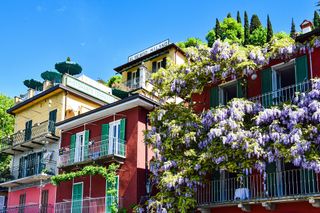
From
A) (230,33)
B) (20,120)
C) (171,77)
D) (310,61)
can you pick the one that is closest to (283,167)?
(310,61)

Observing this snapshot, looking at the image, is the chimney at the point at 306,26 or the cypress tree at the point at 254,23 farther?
the cypress tree at the point at 254,23

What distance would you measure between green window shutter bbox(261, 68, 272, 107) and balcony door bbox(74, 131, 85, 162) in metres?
9.87

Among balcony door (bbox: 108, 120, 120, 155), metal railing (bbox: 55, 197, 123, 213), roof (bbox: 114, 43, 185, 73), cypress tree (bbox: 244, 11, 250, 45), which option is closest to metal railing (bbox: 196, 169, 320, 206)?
metal railing (bbox: 55, 197, 123, 213)

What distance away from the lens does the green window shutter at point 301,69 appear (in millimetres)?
16853

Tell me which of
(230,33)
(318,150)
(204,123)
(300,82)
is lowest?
(318,150)

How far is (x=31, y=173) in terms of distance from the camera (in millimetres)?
28281

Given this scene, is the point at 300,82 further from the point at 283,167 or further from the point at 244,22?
the point at 244,22

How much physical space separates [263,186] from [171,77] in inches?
231

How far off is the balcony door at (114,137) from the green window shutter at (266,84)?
7.35 m

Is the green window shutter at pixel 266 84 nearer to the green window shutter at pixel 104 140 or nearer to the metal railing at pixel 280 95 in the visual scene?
the metal railing at pixel 280 95

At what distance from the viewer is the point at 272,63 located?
59.7ft

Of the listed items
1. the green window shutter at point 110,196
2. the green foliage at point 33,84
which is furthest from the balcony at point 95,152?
the green foliage at point 33,84

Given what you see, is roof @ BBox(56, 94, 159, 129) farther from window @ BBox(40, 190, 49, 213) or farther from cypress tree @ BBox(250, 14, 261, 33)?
cypress tree @ BBox(250, 14, 261, 33)

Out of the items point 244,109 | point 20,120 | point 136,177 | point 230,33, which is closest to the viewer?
point 244,109
